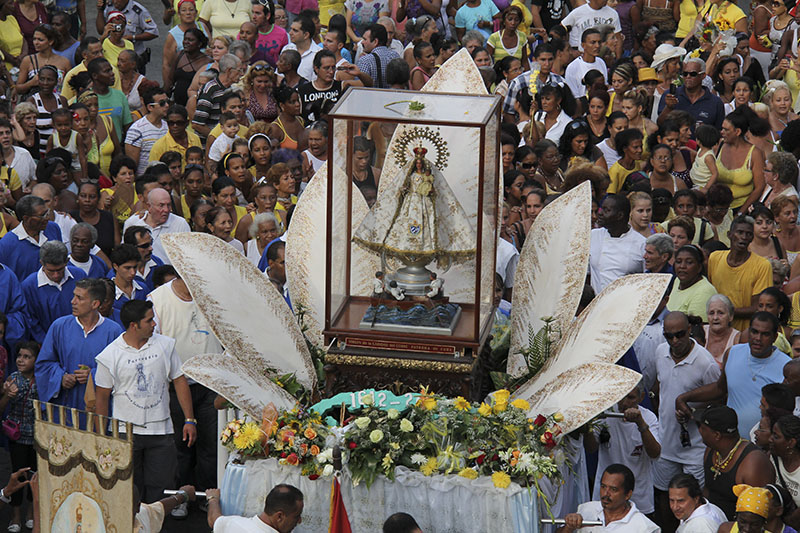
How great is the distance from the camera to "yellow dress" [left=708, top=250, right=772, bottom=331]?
1012 centimetres

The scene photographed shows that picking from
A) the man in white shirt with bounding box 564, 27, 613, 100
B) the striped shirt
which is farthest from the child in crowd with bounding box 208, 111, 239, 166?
the man in white shirt with bounding box 564, 27, 613, 100

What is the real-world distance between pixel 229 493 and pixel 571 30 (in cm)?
991

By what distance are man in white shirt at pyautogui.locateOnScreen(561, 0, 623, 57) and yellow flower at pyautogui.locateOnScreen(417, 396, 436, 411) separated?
29.8 ft

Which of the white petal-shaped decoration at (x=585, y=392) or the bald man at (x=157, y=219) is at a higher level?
Result: the bald man at (x=157, y=219)

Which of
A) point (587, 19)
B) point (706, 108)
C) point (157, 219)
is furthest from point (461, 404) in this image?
point (587, 19)

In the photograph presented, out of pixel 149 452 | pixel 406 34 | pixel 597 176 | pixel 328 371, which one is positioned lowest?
pixel 149 452

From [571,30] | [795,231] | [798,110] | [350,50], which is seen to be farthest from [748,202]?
[350,50]

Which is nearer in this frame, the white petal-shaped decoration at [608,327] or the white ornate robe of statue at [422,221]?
the white petal-shaped decoration at [608,327]

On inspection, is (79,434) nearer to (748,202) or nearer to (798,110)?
(748,202)

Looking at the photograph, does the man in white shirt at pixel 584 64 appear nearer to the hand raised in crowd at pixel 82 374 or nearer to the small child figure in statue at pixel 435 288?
the small child figure in statue at pixel 435 288

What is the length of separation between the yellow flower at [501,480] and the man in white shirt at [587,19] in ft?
31.4

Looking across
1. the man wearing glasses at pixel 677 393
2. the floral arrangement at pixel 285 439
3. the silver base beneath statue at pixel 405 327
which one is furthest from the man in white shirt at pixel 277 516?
the man wearing glasses at pixel 677 393

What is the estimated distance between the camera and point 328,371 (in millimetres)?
8578

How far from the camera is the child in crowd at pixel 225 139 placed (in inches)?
497
